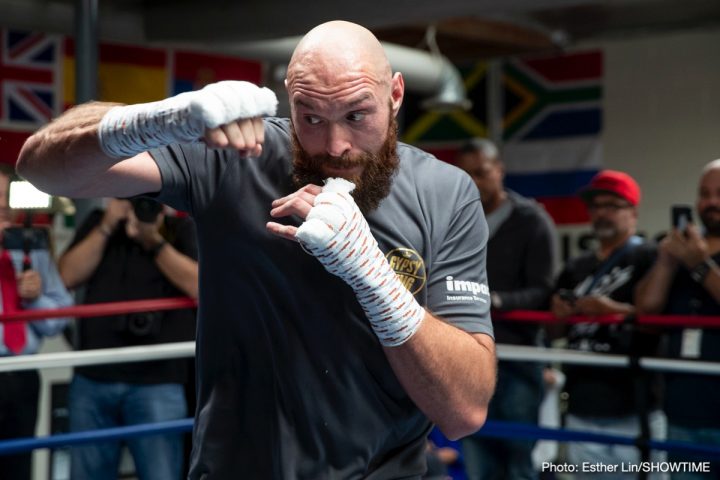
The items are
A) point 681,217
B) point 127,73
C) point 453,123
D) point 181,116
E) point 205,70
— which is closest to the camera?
point 181,116

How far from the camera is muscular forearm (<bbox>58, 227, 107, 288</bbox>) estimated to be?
11.3 feet

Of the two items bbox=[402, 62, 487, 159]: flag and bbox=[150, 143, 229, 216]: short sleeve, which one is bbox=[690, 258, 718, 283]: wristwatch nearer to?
bbox=[150, 143, 229, 216]: short sleeve

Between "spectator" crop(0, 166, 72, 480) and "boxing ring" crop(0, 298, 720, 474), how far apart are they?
18cm

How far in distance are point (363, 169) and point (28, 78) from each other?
4.38 metres

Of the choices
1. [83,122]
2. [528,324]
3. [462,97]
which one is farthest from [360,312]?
[462,97]

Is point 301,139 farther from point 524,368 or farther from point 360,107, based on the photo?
point 524,368

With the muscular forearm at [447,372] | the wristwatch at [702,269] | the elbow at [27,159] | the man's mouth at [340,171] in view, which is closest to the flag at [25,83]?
the wristwatch at [702,269]

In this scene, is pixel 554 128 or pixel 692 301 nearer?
pixel 692 301

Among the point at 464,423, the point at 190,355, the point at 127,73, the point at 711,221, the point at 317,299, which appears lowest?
the point at 190,355

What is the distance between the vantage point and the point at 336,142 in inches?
62.6

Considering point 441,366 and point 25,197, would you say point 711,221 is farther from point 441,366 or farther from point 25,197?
point 25,197

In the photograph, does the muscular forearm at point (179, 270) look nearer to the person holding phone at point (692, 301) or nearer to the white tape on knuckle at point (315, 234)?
the person holding phone at point (692, 301)

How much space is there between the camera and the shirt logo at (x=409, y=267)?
1670mm

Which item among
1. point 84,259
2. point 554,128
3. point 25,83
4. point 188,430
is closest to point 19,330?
point 84,259
